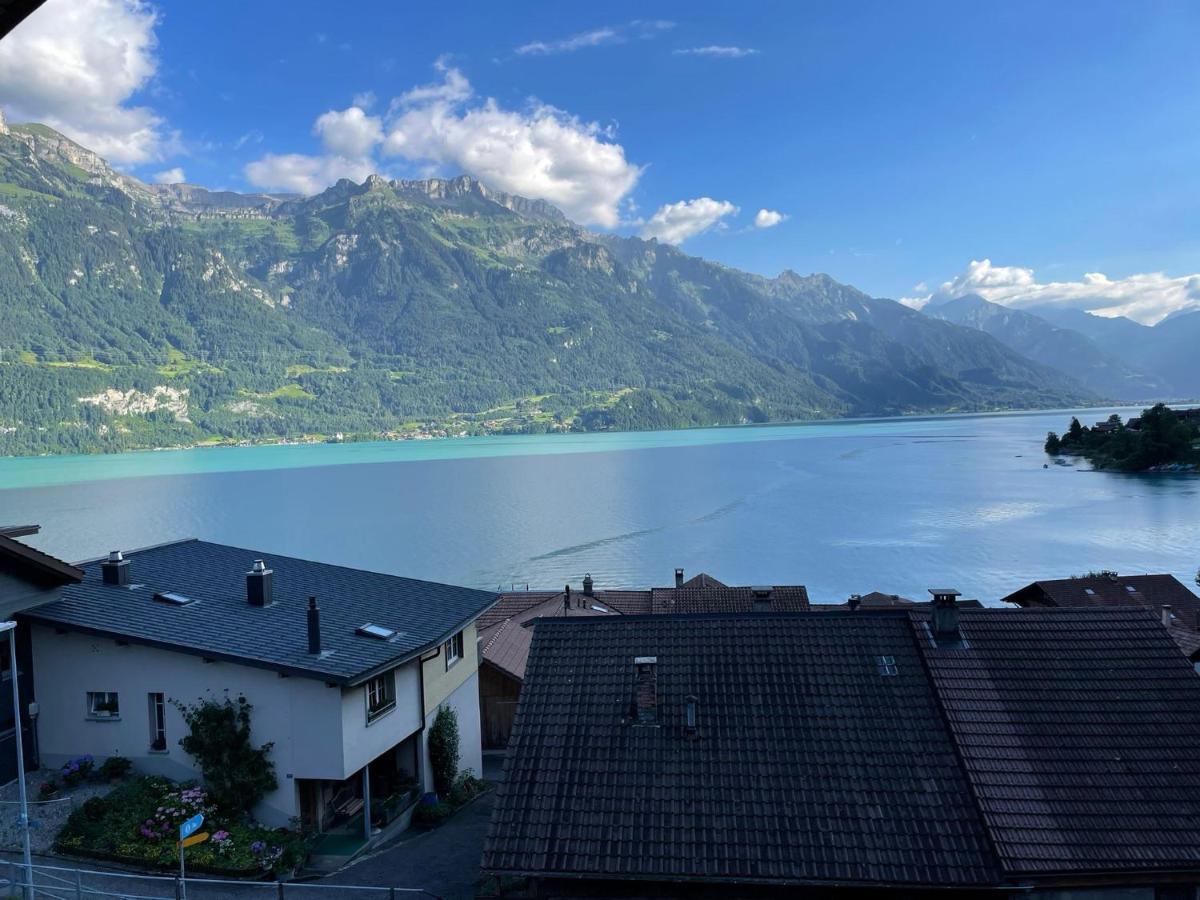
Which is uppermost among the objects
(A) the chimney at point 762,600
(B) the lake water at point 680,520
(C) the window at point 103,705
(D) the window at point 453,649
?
(C) the window at point 103,705

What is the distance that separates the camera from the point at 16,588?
1683cm

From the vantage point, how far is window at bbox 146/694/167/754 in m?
16.5

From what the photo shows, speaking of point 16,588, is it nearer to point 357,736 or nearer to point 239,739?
point 239,739

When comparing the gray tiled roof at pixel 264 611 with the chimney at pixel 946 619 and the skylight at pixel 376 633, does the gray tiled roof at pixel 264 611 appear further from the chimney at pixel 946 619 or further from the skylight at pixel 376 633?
the chimney at pixel 946 619

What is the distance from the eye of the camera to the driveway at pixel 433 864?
14.9 metres

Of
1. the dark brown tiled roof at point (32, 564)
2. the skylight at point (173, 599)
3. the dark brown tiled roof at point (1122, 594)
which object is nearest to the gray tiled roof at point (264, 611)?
the skylight at point (173, 599)

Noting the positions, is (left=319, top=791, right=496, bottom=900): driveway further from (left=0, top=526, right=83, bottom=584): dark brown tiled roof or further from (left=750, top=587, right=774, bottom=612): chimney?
(left=750, top=587, right=774, bottom=612): chimney

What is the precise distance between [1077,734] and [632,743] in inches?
271

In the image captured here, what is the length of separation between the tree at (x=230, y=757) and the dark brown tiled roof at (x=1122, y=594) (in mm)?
34124

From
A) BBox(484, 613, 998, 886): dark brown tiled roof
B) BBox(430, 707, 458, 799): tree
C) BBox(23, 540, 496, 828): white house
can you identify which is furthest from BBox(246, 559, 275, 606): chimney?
BBox(484, 613, 998, 886): dark brown tiled roof

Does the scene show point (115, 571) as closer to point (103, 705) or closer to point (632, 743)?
point (103, 705)

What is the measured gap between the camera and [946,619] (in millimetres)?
14383

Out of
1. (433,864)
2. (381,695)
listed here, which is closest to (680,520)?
(381,695)

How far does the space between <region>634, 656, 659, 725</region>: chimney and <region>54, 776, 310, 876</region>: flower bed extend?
726 centimetres
